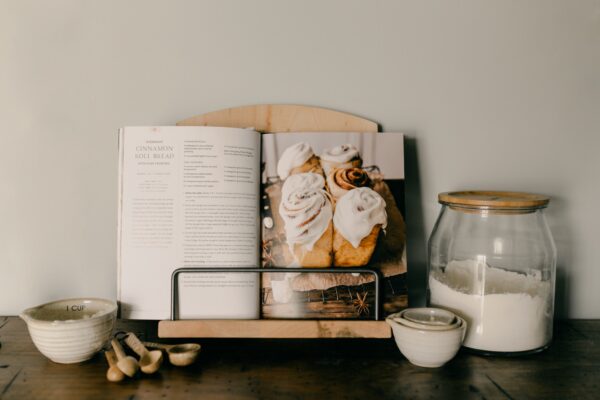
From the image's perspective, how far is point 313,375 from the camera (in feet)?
2.34

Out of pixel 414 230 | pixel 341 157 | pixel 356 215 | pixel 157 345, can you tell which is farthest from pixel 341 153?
pixel 157 345

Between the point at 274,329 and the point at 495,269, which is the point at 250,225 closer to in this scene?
the point at 274,329

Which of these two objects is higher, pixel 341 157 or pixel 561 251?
pixel 341 157

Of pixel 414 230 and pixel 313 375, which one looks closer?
pixel 313 375

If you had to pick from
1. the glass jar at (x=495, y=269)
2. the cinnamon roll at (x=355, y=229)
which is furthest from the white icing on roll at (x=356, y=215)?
the glass jar at (x=495, y=269)

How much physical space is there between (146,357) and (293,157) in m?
0.40

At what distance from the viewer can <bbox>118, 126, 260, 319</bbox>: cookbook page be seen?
831 millimetres

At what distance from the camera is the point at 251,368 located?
74cm

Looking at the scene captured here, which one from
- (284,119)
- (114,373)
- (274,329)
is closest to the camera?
(114,373)

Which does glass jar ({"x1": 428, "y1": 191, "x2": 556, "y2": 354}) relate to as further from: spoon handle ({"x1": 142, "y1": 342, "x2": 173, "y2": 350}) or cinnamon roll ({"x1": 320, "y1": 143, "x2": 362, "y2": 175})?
spoon handle ({"x1": 142, "y1": 342, "x2": 173, "y2": 350})

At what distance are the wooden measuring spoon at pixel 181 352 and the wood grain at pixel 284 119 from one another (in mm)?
388

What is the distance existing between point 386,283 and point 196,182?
1.18 ft

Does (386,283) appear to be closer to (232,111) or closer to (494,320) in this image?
(494,320)

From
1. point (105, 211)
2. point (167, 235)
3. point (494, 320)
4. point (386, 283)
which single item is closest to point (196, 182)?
point (167, 235)
